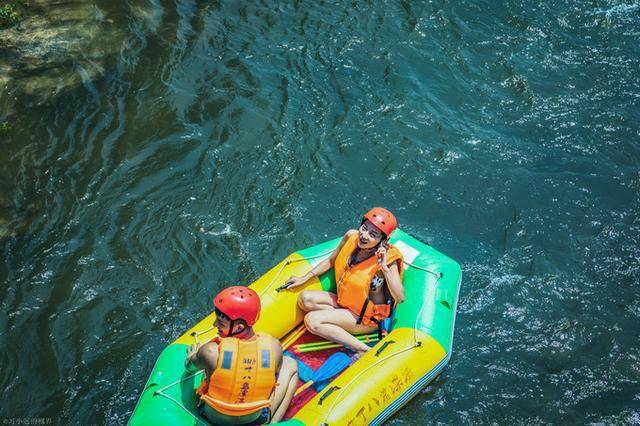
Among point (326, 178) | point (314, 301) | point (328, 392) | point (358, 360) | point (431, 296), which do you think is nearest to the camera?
point (328, 392)

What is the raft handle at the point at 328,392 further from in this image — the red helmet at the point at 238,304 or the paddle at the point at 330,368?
the red helmet at the point at 238,304

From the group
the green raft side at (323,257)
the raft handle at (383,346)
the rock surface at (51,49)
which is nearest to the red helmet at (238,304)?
the raft handle at (383,346)

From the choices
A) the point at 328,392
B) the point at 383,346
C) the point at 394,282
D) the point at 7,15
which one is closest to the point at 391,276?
the point at 394,282

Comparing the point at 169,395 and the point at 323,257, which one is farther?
the point at 323,257

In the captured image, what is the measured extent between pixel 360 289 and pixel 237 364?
68.9 inches

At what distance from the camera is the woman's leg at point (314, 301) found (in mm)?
6555

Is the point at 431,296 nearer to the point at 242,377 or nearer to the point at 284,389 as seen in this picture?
the point at 284,389

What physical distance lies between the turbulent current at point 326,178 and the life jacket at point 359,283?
0.89 m

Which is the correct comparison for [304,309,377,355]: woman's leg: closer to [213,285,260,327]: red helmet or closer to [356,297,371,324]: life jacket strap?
[356,297,371,324]: life jacket strap

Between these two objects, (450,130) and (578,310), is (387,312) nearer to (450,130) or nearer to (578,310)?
(578,310)

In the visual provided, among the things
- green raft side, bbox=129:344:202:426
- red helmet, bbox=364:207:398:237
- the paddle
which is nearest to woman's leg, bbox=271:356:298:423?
the paddle

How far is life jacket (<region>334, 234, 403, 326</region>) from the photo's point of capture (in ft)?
21.1

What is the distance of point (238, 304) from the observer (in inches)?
198

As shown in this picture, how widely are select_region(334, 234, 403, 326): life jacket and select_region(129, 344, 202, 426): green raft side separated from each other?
1.59 meters
